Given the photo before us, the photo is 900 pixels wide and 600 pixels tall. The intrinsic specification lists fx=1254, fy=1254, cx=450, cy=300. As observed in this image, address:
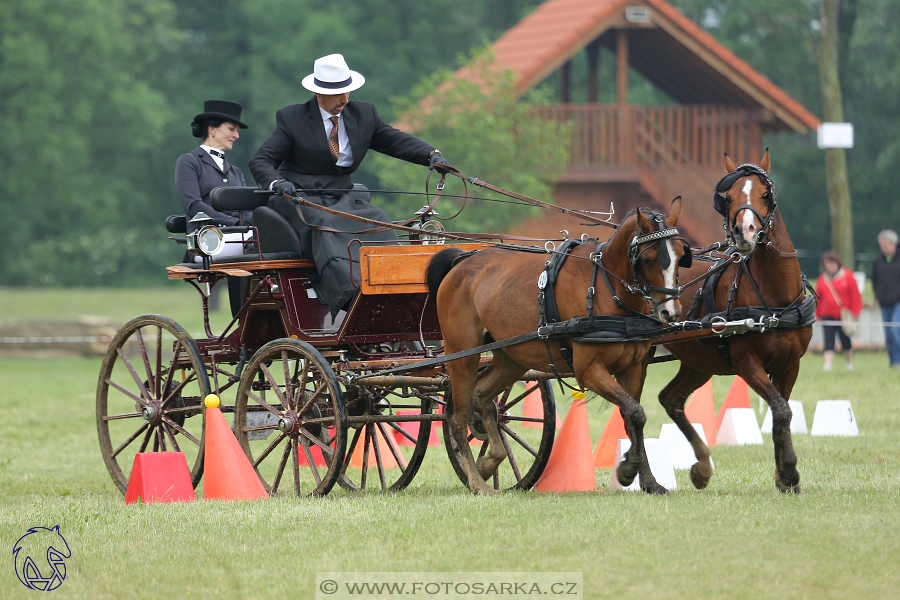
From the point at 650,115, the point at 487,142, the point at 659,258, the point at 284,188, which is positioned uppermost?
the point at 650,115

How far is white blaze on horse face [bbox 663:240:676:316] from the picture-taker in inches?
274

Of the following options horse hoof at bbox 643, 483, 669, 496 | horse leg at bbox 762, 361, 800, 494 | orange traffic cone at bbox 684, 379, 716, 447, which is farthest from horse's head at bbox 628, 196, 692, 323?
orange traffic cone at bbox 684, 379, 716, 447

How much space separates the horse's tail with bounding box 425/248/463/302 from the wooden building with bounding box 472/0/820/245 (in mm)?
16673

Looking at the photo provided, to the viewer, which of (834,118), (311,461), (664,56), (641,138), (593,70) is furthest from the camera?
(664,56)

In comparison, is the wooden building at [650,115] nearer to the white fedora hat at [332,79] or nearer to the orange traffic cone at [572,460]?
the white fedora hat at [332,79]

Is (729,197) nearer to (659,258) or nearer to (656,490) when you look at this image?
(659,258)

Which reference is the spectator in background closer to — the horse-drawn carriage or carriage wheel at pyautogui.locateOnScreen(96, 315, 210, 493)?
the horse-drawn carriage

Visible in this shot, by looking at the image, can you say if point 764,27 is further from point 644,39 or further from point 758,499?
point 758,499

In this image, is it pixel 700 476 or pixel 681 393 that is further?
pixel 681 393

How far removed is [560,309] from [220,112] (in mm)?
3870

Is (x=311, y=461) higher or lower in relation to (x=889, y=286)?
lower

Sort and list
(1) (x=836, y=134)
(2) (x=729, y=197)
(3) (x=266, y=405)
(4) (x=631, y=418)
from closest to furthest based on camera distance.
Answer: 1. (4) (x=631, y=418)
2. (2) (x=729, y=197)
3. (3) (x=266, y=405)
4. (1) (x=836, y=134)

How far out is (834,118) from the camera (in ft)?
72.0

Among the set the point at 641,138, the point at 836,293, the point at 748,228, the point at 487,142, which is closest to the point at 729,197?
the point at 748,228
